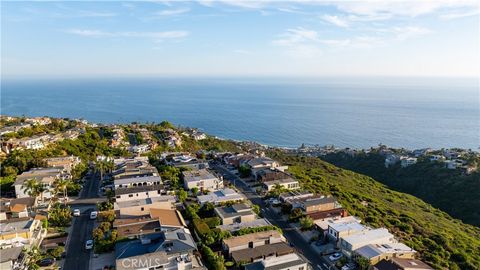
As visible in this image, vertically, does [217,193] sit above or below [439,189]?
above

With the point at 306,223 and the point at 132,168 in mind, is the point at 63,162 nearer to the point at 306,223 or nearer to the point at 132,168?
the point at 132,168

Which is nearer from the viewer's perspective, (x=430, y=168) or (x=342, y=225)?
(x=342, y=225)

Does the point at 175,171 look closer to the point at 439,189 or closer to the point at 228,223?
the point at 228,223

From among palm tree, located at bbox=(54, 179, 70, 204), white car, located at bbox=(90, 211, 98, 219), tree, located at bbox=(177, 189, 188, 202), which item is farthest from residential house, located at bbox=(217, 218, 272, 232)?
palm tree, located at bbox=(54, 179, 70, 204)

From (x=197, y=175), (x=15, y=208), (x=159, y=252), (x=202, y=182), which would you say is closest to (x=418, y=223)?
(x=202, y=182)

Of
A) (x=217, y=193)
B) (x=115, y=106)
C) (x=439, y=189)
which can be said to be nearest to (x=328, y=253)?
(x=217, y=193)

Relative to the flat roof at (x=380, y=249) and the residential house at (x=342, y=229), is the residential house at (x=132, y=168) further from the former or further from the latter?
the flat roof at (x=380, y=249)

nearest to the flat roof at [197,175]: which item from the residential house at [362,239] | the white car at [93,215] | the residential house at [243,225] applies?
the white car at [93,215]
